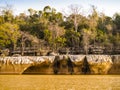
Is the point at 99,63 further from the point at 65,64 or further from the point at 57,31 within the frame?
the point at 57,31

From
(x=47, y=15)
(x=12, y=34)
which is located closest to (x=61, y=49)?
(x=12, y=34)

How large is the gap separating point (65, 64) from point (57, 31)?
6.74 m

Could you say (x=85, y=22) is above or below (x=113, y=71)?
above

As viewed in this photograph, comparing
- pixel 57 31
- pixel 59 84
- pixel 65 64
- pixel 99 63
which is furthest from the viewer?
pixel 57 31

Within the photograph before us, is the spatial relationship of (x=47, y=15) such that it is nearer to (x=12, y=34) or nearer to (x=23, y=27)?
(x=23, y=27)

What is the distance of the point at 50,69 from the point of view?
33.2 m

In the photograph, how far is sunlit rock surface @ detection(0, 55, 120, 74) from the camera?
31.4 meters

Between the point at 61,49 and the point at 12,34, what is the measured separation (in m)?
5.81

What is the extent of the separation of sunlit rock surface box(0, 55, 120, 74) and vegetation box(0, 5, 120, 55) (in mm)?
3879

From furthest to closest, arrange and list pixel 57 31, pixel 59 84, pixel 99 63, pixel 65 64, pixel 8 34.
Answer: pixel 57 31 < pixel 8 34 < pixel 65 64 < pixel 99 63 < pixel 59 84

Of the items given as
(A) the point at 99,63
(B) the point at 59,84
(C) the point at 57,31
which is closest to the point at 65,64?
(A) the point at 99,63

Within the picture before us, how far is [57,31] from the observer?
3844 cm

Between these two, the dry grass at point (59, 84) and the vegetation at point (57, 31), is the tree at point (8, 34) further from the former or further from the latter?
the dry grass at point (59, 84)

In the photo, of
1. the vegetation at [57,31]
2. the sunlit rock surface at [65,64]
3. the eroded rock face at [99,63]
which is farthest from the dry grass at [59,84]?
the vegetation at [57,31]
